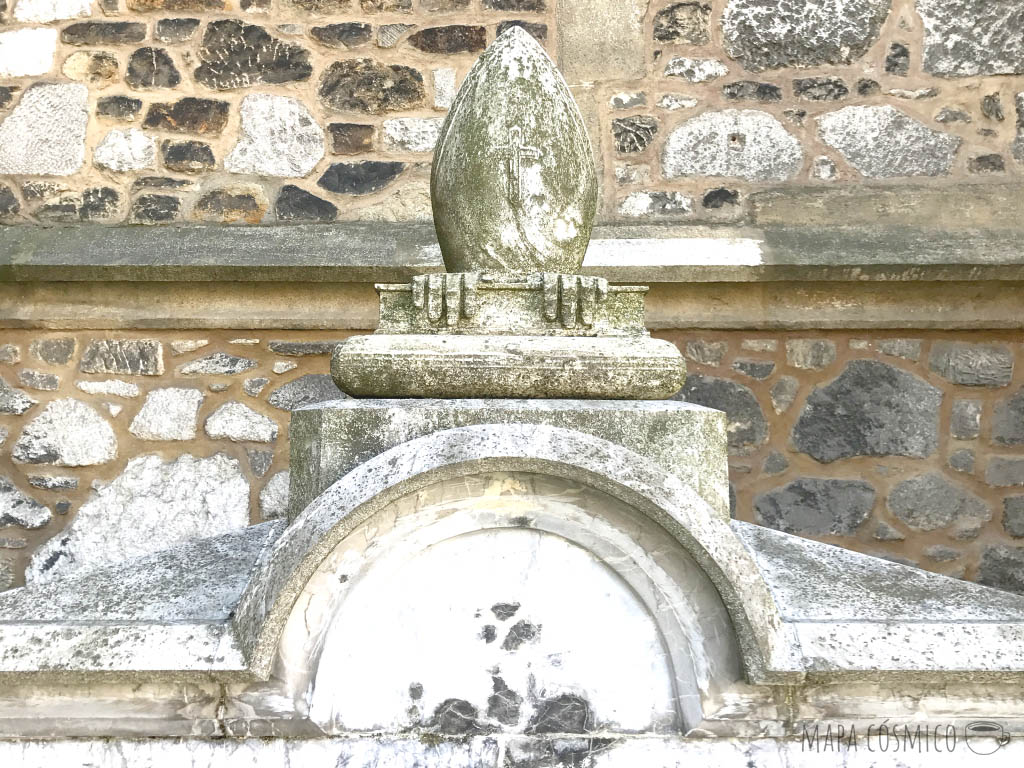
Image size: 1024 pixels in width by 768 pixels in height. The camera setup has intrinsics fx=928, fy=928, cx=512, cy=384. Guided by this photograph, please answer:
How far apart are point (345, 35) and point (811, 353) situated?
93.6 inches

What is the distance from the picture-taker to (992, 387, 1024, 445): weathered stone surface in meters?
3.64

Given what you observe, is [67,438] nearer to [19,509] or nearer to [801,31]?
[19,509]

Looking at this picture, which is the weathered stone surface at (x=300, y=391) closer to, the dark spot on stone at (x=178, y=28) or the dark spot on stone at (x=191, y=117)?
the dark spot on stone at (x=191, y=117)

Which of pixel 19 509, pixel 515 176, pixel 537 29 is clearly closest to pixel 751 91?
pixel 537 29

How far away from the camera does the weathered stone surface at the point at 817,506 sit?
362 centimetres

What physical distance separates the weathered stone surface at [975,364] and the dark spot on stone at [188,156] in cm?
311

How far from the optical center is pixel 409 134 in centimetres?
398

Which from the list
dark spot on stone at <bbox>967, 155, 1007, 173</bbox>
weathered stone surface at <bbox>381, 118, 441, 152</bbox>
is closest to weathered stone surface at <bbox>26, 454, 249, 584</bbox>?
weathered stone surface at <bbox>381, 118, 441, 152</bbox>

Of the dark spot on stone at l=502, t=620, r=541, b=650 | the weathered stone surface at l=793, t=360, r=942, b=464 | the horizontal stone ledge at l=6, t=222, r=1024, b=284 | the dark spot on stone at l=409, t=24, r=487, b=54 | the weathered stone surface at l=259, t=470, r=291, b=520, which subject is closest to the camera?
the dark spot on stone at l=502, t=620, r=541, b=650

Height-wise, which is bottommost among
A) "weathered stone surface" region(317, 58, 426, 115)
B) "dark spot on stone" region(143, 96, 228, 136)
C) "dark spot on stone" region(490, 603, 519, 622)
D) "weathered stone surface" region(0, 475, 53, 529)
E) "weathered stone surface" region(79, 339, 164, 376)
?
"dark spot on stone" region(490, 603, 519, 622)

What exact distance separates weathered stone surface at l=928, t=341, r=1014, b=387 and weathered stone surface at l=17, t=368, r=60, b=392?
3.56 meters

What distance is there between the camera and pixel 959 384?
366 centimetres

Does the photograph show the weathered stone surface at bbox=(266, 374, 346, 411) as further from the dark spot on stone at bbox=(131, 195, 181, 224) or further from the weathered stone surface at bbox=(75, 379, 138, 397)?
the dark spot on stone at bbox=(131, 195, 181, 224)

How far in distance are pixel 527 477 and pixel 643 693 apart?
15.9 inches
